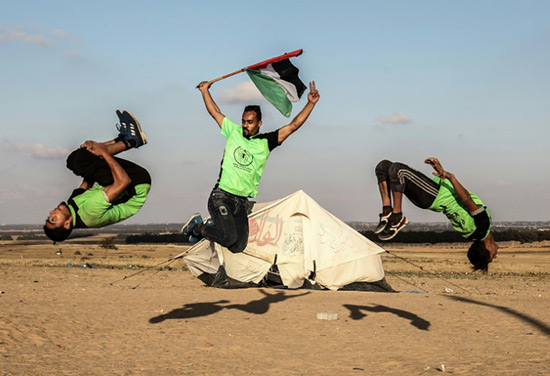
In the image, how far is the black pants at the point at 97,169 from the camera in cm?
683

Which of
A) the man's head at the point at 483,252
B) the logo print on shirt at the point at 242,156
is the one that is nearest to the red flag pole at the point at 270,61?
the logo print on shirt at the point at 242,156

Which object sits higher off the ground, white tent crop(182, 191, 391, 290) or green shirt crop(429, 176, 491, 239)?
green shirt crop(429, 176, 491, 239)

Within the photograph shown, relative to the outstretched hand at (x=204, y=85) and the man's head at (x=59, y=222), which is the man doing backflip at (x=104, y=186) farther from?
the outstretched hand at (x=204, y=85)

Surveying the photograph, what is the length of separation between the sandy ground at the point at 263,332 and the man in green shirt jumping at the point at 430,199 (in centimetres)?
384

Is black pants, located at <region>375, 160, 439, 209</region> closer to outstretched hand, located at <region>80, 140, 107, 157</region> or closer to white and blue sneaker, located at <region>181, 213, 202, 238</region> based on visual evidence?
white and blue sneaker, located at <region>181, 213, 202, 238</region>

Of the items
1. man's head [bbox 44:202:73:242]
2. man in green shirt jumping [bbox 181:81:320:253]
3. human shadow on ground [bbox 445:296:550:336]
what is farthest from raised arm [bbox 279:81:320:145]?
human shadow on ground [bbox 445:296:550:336]

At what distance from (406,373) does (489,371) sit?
1400 millimetres

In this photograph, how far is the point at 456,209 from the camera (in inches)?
281

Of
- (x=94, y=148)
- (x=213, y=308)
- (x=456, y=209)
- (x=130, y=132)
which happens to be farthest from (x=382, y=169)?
(x=213, y=308)

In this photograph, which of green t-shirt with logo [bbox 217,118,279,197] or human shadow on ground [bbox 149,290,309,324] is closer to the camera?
green t-shirt with logo [bbox 217,118,279,197]

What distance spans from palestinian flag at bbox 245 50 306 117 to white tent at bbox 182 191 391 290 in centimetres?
1327

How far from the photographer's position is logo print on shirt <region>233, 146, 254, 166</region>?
6.82 metres

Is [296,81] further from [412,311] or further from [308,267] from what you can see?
[308,267]

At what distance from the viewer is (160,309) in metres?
16.6
